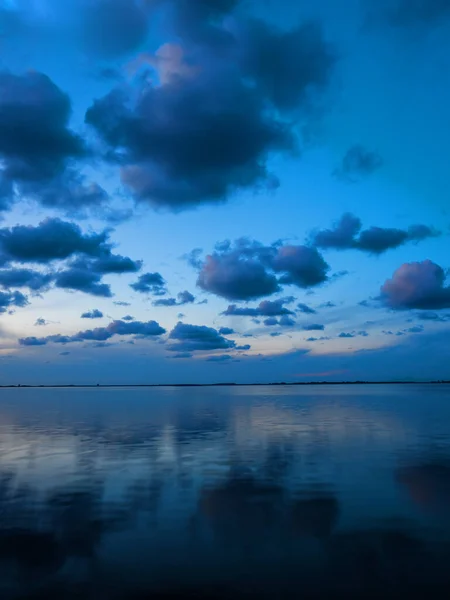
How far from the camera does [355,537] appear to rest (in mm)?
13266

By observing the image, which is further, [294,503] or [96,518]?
[294,503]

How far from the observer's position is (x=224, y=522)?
15.0m

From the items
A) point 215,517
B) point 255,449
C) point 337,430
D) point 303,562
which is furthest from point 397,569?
point 337,430

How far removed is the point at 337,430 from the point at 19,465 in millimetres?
26335

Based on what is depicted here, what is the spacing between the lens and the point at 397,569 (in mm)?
10992

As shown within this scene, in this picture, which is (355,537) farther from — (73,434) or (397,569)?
(73,434)

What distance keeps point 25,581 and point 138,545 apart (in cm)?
312

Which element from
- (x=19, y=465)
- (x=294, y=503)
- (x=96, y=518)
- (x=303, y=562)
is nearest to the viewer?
(x=303, y=562)

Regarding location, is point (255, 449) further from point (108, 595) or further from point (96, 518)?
point (108, 595)

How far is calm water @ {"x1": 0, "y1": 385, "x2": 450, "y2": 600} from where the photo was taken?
1043 cm

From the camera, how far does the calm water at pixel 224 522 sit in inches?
411

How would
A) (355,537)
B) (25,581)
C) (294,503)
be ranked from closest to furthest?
(25,581) → (355,537) → (294,503)

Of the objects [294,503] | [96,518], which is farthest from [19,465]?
[294,503]

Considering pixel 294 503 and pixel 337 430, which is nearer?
pixel 294 503
